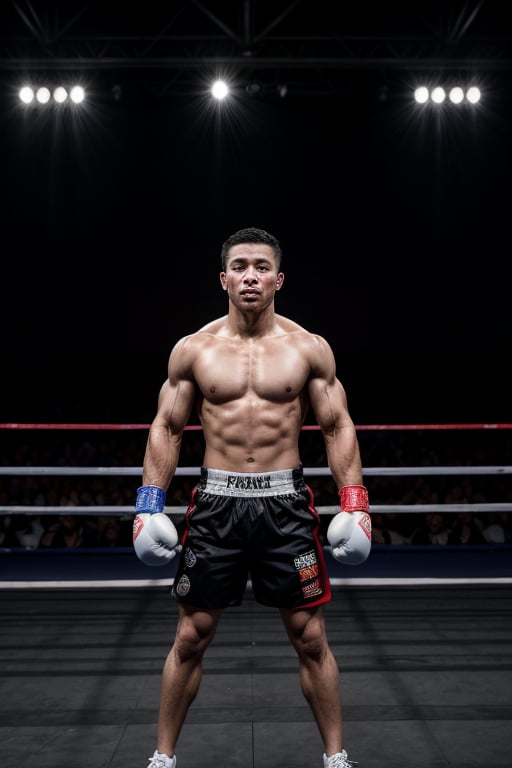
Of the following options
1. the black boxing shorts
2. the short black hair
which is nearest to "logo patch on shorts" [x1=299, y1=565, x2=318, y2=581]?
the black boxing shorts

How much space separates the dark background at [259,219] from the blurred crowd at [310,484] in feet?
3.59

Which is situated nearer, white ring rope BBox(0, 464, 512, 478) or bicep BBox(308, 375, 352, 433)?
bicep BBox(308, 375, 352, 433)

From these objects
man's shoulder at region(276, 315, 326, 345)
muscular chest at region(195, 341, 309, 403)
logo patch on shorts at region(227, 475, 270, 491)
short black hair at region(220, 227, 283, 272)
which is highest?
short black hair at region(220, 227, 283, 272)

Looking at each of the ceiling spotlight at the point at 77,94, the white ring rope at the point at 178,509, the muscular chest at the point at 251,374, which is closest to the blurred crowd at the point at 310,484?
the white ring rope at the point at 178,509

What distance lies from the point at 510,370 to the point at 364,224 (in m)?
2.69

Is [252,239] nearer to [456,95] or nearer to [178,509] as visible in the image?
[178,509]

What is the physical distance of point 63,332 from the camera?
27.1 feet

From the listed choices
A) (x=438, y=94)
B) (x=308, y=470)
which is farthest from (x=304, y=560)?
(x=438, y=94)

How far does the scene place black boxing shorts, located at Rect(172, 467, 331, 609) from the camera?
1.95 m

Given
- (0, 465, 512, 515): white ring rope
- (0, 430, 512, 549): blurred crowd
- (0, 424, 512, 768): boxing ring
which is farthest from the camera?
(0, 430, 512, 549): blurred crowd

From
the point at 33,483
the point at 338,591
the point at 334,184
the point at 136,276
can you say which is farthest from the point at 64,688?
the point at 334,184

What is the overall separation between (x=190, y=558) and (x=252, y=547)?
180mm

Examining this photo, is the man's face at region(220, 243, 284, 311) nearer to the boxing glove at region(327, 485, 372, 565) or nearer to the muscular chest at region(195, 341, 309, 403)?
the muscular chest at region(195, 341, 309, 403)

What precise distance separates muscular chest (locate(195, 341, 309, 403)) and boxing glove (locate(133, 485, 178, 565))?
35cm
